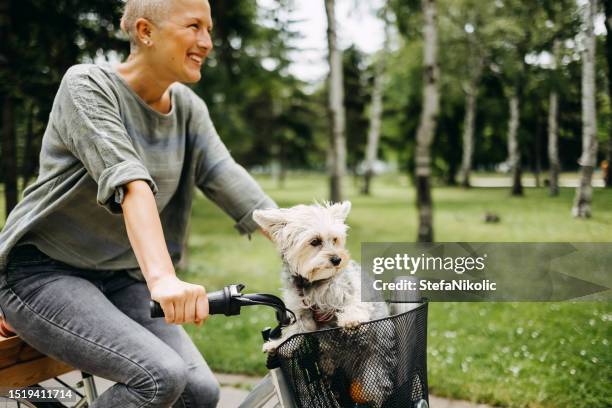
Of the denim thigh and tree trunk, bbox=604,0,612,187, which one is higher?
tree trunk, bbox=604,0,612,187

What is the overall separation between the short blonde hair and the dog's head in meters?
0.73

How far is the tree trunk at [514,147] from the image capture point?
4.86 meters

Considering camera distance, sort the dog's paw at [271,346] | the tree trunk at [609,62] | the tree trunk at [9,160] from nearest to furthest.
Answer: the dog's paw at [271,346] < the tree trunk at [609,62] < the tree trunk at [9,160]

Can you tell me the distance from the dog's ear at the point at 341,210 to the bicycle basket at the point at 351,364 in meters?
0.63

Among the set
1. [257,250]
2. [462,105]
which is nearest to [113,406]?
[462,105]

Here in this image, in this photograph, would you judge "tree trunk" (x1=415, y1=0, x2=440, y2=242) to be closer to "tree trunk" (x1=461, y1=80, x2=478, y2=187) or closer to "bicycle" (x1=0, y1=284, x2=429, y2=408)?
"tree trunk" (x1=461, y1=80, x2=478, y2=187)

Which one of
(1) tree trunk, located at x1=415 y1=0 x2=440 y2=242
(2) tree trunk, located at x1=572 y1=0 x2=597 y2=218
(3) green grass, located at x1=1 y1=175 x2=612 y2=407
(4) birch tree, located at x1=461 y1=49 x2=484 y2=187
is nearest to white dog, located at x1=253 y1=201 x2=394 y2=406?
(3) green grass, located at x1=1 y1=175 x2=612 y2=407

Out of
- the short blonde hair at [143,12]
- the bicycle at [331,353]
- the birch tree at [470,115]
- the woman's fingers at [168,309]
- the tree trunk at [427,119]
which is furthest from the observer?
the tree trunk at [427,119]

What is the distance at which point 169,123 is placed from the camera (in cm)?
201

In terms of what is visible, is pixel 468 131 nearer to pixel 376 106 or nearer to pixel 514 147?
pixel 514 147

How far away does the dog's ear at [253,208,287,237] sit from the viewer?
6.70 ft

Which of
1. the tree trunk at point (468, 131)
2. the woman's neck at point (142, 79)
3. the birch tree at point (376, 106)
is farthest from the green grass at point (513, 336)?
the birch tree at point (376, 106)

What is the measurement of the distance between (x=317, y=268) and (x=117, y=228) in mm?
735

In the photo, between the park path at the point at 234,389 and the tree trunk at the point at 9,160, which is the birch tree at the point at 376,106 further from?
the park path at the point at 234,389
